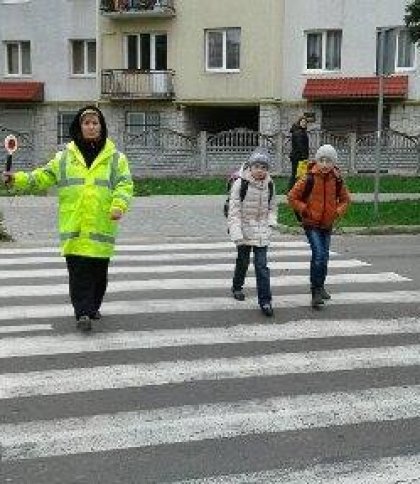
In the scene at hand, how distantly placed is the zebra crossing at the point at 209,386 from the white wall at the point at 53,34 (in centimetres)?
2715

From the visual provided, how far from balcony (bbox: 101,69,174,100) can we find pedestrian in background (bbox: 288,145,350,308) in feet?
85.0

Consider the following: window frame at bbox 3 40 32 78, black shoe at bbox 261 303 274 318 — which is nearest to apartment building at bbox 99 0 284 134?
window frame at bbox 3 40 32 78

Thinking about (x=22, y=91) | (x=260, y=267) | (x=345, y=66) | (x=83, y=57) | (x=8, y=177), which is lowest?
(x=260, y=267)

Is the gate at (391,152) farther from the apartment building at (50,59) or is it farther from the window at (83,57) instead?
the window at (83,57)

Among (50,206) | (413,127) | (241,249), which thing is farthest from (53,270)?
(413,127)

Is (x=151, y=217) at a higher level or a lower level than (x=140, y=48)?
lower

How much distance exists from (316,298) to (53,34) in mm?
29613

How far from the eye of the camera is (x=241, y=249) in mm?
8250

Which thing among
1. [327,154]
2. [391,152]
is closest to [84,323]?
[327,154]

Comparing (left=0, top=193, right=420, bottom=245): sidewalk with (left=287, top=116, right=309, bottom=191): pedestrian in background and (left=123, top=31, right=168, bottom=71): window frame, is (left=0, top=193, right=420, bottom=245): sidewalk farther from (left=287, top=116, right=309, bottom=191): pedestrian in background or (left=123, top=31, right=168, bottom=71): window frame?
(left=123, top=31, right=168, bottom=71): window frame

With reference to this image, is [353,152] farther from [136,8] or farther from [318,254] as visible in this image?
[318,254]

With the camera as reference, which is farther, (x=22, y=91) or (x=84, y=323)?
(x=22, y=91)

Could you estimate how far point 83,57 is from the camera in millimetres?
35344

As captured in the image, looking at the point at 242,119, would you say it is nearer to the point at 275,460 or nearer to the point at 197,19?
the point at 197,19
